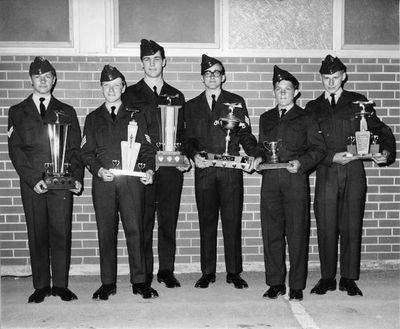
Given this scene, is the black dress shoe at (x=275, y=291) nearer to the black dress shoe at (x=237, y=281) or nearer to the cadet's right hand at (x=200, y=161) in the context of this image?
the black dress shoe at (x=237, y=281)

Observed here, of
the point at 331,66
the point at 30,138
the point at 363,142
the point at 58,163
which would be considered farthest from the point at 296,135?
the point at 30,138

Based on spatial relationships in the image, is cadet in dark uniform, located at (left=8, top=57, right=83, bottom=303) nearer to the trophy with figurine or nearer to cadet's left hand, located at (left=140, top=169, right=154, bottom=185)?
cadet's left hand, located at (left=140, top=169, right=154, bottom=185)

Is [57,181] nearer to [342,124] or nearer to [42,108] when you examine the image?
[42,108]

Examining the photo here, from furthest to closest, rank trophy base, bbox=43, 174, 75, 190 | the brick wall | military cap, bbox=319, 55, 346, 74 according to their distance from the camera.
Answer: the brick wall < military cap, bbox=319, 55, 346, 74 < trophy base, bbox=43, 174, 75, 190

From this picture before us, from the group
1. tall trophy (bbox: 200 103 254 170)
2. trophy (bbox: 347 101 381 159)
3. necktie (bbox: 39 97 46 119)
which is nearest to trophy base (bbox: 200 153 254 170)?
tall trophy (bbox: 200 103 254 170)

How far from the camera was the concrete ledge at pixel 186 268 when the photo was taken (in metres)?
5.99

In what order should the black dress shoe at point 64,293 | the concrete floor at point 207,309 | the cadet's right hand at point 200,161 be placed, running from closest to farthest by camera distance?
the concrete floor at point 207,309 → the black dress shoe at point 64,293 → the cadet's right hand at point 200,161

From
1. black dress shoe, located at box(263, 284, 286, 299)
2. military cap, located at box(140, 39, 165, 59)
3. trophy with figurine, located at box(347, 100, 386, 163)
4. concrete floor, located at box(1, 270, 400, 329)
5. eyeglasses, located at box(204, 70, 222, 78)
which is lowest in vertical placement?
concrete floor, located at box(1, 270, 400, 329)

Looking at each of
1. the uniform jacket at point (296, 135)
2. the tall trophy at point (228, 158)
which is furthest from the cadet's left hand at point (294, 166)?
the tall trophy at point (228, 158)

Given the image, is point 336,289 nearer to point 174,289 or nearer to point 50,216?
point 174,289

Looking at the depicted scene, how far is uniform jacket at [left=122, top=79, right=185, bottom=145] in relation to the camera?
5.28 meters

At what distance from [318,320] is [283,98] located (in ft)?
6.90

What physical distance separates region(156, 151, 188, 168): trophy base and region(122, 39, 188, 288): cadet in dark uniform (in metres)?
0.24

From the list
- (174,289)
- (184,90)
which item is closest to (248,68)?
(184,90)
